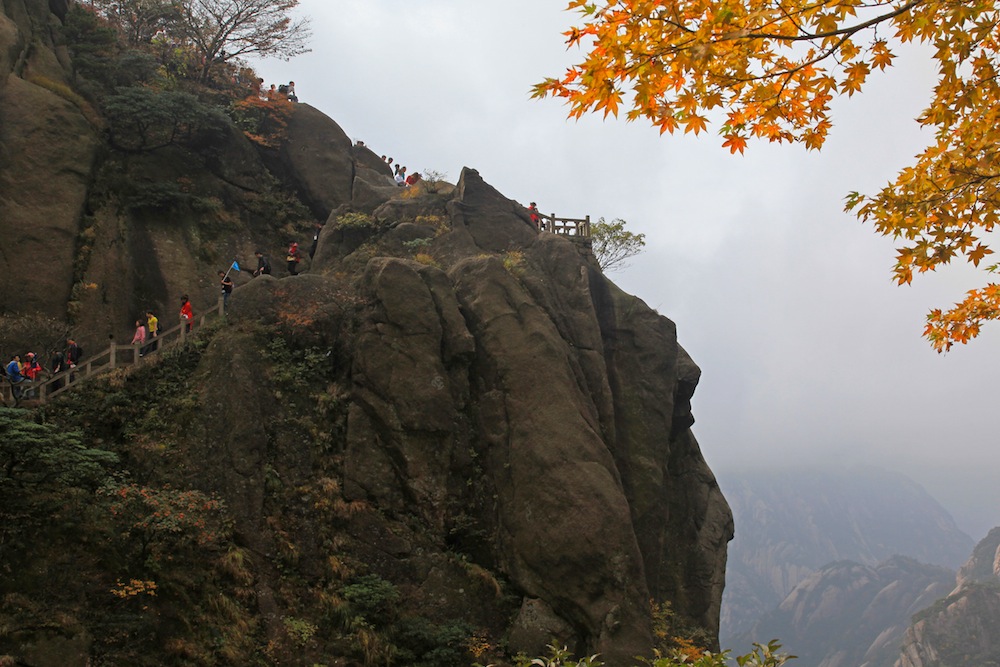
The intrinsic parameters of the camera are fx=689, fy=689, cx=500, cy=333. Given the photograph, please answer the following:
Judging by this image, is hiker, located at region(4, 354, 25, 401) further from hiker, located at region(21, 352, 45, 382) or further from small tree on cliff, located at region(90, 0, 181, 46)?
small tree on cliff, located at region(90, 0, 181, 46)

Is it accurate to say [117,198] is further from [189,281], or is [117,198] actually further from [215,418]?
[215,418]

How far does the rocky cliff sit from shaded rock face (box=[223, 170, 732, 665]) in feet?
0.25

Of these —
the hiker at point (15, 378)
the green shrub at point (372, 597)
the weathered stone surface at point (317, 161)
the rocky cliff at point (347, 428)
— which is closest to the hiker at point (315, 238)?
the weathered stone surface at point (317, 161)

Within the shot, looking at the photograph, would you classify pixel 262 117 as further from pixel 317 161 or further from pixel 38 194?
pixel 38 194

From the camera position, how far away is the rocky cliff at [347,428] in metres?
15.2

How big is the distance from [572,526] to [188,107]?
23331 millimetres

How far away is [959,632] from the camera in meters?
126

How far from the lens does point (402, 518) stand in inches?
A: 730

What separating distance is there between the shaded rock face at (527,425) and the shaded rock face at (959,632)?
12853 centimetres

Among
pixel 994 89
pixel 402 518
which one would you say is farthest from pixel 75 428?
pixel 994 89

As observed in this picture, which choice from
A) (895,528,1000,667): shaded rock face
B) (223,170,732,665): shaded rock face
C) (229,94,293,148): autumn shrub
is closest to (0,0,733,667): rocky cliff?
(223,170,732,665): shaded rock face

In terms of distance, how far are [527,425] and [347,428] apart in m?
5.17

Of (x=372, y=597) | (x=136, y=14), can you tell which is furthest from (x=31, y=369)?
(x=136, y=14)

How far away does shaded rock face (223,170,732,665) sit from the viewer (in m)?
18.3
